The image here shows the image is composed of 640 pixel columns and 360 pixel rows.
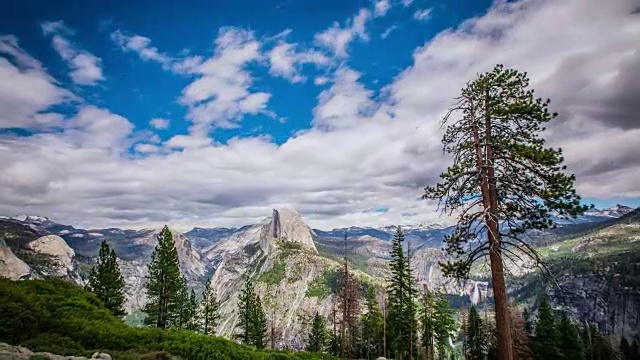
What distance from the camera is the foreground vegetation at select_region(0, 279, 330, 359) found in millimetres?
17172

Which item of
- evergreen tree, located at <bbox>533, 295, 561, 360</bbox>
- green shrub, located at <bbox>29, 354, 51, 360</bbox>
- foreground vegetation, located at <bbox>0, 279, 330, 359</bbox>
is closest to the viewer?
green shrub, located at <bbox>29, 354, 51, 360</bbox>

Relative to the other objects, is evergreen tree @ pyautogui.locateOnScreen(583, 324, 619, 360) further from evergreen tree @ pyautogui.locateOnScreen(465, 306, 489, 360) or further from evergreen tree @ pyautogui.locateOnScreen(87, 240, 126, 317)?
evergreen tree @ pyautogui.locateOnScreen(87, 240, 126, 317)

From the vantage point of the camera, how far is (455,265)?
15.4 m

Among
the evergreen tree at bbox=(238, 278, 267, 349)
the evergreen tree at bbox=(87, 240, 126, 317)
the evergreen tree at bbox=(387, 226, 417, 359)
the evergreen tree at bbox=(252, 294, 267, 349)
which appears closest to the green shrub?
the evergreen tree at bbox=(87, 240, 126, 317)

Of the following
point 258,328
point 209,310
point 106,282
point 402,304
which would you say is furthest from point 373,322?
point 106,282

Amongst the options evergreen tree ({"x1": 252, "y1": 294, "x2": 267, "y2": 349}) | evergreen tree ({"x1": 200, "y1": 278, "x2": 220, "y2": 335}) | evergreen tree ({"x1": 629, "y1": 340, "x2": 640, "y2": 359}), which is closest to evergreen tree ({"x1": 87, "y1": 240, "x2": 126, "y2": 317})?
evergreen tree ({"x1": 200, "y1": 278, "x2": 220, "y2": 335})

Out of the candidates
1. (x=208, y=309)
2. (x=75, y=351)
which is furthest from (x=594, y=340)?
(x=75, y=351)

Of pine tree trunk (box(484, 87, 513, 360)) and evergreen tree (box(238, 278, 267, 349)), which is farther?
evergreen tree (box(238, 278, 267, 349))

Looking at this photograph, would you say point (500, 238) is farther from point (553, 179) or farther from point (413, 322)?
point (413, 322)

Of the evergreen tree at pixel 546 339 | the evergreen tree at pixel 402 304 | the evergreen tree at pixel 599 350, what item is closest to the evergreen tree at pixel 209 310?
the evergreen tree at pixel 402 304

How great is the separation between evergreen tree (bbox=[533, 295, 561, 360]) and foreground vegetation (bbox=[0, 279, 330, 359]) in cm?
5752

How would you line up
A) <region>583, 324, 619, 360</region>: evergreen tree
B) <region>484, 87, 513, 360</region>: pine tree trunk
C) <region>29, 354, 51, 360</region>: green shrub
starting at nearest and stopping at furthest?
<region>29, 354, 51, 360</region>: green shrub
<region>484, 87, 513, 360</region>: pine tree trunk
<region>583, 324, 619, 360</region>: evergreen tree

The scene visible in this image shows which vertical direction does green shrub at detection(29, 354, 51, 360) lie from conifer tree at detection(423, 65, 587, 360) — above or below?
below

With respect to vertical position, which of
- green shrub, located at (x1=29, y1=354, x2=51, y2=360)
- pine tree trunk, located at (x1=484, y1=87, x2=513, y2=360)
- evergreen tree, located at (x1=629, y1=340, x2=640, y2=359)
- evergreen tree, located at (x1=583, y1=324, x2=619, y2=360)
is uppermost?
pine tree trunk, located at (x1=484, y1=87, x2=513, y2=360)
